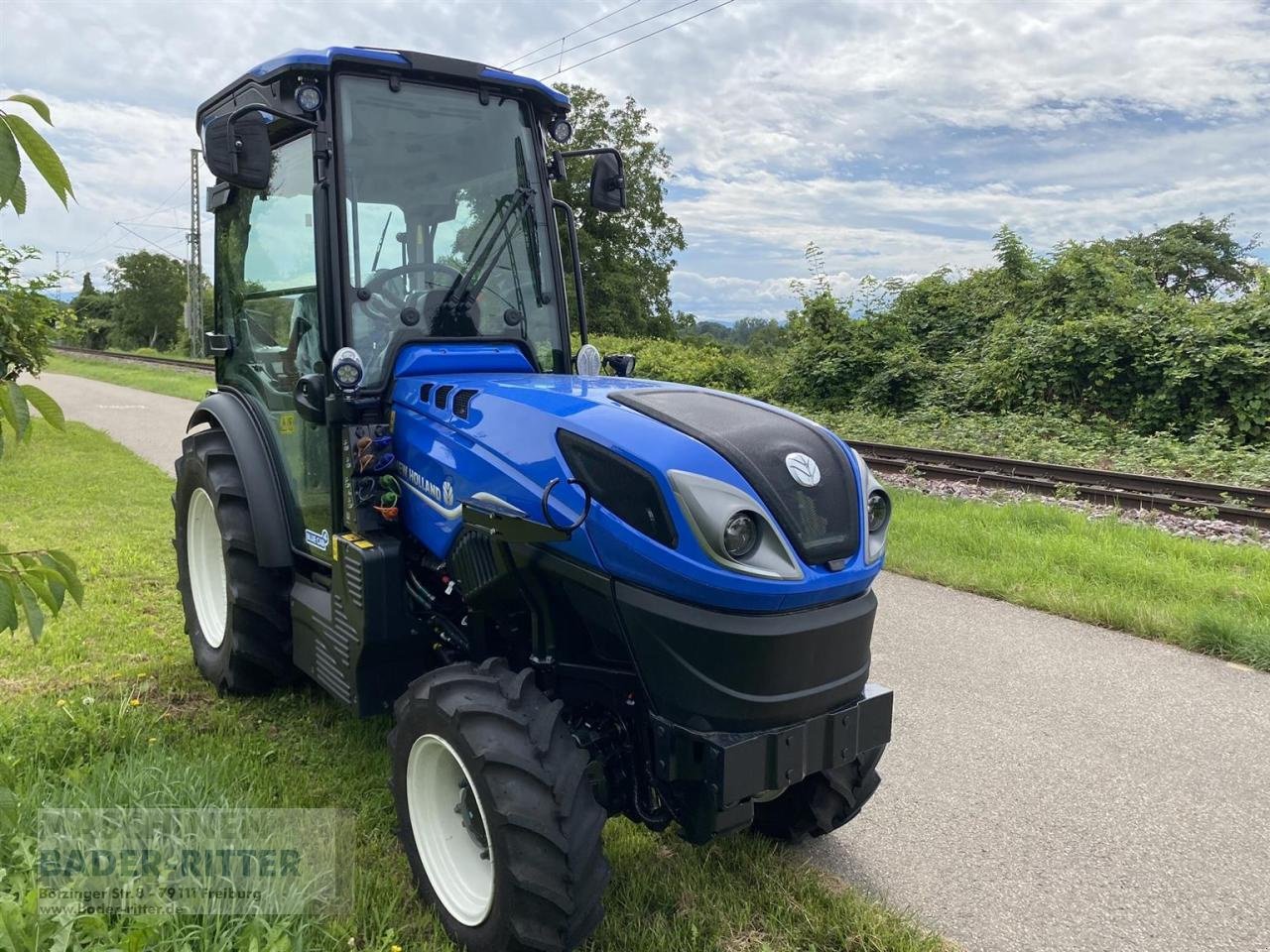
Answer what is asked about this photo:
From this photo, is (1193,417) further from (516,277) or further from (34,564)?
(34,564)

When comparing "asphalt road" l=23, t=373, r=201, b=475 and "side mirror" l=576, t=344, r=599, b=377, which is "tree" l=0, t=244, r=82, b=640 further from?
"asphalt road" l=23, t=373, r=201, b=475

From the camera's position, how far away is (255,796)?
126 inches

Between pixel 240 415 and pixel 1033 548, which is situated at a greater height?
pixel 240 415

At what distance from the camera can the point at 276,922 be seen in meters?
2.50

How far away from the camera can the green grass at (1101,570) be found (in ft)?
17.6

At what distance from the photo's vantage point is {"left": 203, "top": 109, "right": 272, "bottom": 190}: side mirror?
2.96 metres

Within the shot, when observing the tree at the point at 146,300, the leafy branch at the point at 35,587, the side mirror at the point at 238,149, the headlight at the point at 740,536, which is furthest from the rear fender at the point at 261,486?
the tree at the point at 146,300

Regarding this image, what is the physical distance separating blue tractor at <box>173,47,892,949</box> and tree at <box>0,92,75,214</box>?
4.65 ft

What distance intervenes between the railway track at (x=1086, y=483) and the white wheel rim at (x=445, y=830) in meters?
7.91

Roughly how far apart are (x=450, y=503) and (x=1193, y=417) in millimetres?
13307

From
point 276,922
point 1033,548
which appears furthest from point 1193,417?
point 276,922

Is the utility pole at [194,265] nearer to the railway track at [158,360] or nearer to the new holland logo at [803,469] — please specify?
the railway track at [158,360]

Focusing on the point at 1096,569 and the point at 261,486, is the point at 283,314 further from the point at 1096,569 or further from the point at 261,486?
the point at 1096,569

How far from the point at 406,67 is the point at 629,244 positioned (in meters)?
35.7
